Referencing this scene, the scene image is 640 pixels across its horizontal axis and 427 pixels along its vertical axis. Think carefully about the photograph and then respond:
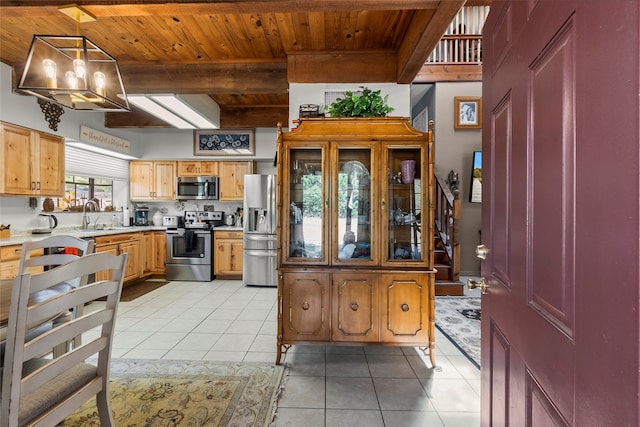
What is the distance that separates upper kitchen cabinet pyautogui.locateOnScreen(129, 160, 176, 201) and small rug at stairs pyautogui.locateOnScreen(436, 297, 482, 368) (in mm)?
5030

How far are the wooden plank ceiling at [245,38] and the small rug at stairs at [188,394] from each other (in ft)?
8.89

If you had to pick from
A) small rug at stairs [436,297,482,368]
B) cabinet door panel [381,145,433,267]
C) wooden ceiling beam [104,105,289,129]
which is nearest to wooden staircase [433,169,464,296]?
small rug at stairs [436,297,482,368]

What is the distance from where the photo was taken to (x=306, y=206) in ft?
8.46

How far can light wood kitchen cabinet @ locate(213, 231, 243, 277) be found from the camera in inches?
209

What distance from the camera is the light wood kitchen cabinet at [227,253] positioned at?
17.4ft

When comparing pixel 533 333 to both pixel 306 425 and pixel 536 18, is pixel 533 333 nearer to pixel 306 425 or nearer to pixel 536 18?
pixel 536 18

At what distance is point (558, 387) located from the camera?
61 centimetres

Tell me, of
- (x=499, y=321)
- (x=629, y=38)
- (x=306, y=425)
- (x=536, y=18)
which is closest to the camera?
(x=629, y=38)

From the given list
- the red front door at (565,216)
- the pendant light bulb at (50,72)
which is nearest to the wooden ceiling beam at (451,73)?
the red front door at (565,216)

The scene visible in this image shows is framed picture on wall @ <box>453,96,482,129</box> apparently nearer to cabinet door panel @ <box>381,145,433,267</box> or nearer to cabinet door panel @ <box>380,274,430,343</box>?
cabinet door panel @ <box>381,145,433,267</box>

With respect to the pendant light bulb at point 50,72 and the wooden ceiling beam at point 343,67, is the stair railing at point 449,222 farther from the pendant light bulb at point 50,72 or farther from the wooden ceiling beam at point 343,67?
the pendant light bulb at point 50,72

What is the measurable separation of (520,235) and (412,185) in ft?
5.64

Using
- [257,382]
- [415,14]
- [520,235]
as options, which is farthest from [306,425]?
[415,14]

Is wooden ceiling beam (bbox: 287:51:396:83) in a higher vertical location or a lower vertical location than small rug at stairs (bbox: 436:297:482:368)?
higher
